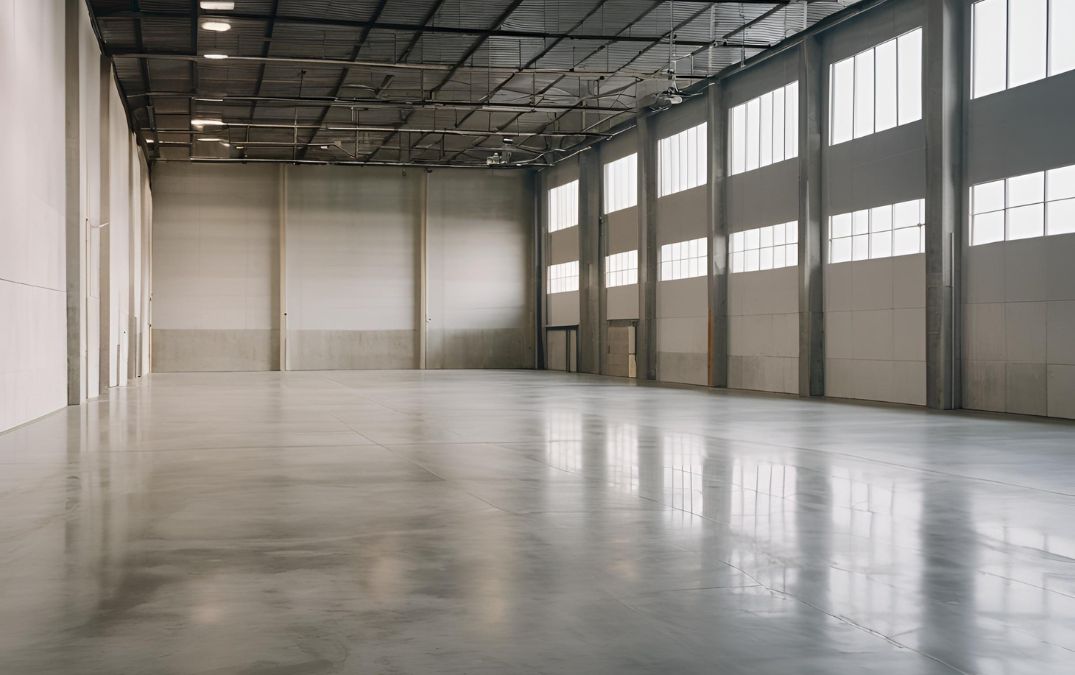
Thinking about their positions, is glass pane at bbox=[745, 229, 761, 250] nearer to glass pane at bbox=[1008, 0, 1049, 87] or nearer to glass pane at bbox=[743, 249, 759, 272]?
glass pane at bbox=[743, 249, 759, 272]

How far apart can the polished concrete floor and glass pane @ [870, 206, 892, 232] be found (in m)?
13.1

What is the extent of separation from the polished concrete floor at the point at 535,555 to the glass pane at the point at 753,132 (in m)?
20.9

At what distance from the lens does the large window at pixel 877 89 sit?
3017 centimetres

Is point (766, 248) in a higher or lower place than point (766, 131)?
lower

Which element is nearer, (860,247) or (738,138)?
(860,247)

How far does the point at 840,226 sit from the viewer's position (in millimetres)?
33781

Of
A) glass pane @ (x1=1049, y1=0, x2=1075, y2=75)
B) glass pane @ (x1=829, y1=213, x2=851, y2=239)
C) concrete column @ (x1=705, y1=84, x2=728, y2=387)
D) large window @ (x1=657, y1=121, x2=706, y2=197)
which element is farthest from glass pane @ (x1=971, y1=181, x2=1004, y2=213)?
large window @ (x1=657, y1=121, x2=706, y2=197)

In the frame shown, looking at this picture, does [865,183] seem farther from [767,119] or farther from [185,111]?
[185,111]

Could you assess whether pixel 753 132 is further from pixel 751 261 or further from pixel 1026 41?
pixel 1026 41

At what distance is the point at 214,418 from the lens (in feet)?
81.6

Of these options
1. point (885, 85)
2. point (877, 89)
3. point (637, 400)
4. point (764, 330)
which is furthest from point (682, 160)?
point (637, 400)

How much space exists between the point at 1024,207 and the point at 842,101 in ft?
29.3

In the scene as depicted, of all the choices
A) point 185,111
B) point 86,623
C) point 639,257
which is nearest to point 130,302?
point 185,111

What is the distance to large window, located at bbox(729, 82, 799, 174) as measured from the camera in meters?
36.3
